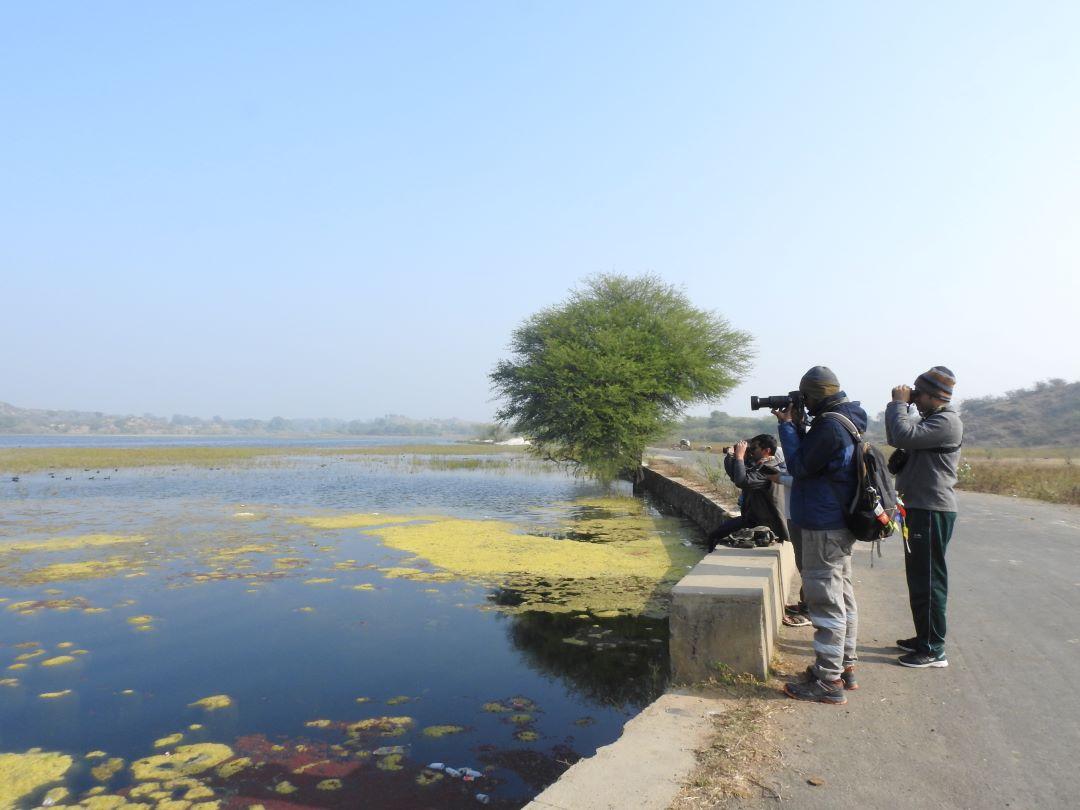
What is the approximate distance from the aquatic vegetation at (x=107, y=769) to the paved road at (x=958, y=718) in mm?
3997

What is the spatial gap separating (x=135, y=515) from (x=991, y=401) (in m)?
82.3

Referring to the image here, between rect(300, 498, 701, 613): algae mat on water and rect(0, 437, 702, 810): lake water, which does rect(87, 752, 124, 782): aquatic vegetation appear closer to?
rect(0, 437, 702, 810): lake water

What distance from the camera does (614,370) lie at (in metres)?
21.5

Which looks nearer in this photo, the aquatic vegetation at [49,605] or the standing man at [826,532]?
the standing man at [826,532]

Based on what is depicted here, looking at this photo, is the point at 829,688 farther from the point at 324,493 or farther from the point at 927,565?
the point at 324,493

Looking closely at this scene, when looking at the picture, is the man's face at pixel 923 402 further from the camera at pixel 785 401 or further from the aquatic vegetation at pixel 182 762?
the aquatic vegetation at pixel 182 762

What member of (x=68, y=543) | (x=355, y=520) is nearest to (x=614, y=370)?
(x=355, y=520)

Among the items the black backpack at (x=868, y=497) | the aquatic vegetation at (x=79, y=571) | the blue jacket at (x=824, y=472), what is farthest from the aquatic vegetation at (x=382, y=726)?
the aquatic vegetation at (x=79, y=571)

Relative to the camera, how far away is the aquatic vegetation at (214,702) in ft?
18.9

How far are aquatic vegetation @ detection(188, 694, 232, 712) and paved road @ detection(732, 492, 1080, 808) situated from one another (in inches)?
170

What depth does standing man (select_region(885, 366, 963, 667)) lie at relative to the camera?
4836mm

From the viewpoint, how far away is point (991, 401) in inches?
3014

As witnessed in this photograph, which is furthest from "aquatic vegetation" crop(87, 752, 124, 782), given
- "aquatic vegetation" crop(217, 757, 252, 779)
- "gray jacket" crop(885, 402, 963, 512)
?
"gray jacket" crop(885, 402, 963, 512)

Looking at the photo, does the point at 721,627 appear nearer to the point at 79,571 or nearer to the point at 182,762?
the point at 182,762
